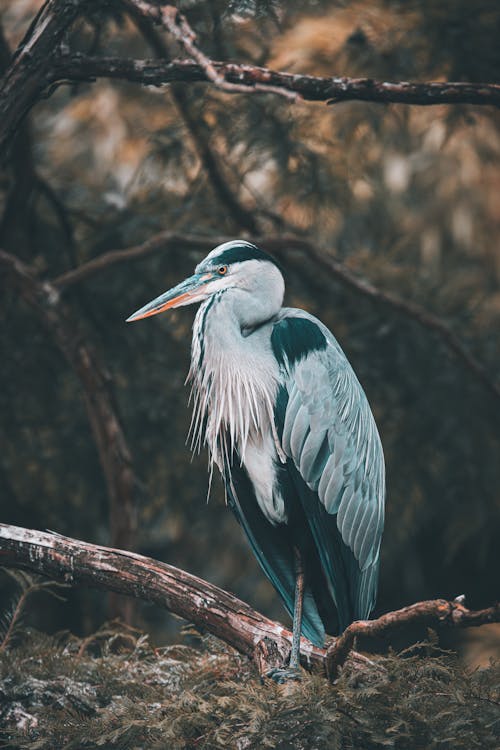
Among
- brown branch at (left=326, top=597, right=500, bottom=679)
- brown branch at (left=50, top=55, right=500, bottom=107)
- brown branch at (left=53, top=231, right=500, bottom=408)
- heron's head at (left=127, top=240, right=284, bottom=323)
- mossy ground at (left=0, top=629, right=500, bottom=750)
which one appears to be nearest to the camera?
brown branch at (left=326, top=597, right=500, bottom=679)

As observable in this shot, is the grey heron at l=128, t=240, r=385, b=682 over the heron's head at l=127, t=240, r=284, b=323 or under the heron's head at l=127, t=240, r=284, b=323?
under

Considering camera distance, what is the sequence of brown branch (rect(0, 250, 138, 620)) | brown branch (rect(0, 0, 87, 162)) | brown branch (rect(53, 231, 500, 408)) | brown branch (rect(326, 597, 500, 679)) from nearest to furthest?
brown branch (rect(326, 597, 500, 679)), brown branch (rect(0, 0, 87, 162)), brown branch (rect(0, 250, 138, 620)), brown branch (rect(53, 231, 500, 408))

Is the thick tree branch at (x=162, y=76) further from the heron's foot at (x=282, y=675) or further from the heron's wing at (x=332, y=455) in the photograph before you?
the heron's foot at (x=282, y=675)

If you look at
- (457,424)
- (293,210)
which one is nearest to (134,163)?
(293,210)

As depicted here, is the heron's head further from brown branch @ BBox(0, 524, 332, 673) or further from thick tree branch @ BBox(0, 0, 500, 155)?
brown branch @ BBox(0, 524, 332, 673)

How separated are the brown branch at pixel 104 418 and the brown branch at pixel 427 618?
1.41 m

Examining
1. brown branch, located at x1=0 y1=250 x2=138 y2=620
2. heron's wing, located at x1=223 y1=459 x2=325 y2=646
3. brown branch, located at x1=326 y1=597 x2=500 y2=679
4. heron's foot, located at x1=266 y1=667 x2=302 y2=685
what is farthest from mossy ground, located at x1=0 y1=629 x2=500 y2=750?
brown branch, located at x1=0 y1=250 x2=138 y2=620

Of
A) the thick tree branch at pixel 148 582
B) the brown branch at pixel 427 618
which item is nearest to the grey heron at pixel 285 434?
the thick tree branch at pixel 148 582

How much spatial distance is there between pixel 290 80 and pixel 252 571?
4.68 metres

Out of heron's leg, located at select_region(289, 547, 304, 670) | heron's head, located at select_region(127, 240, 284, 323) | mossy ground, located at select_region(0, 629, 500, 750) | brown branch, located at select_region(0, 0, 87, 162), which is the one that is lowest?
heron's leg, located at select_region(289, 547, 304, 670)

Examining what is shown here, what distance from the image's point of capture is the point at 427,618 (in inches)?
78.7

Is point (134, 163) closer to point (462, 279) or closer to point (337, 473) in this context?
point (462, 279)

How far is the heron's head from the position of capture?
3.12 metres

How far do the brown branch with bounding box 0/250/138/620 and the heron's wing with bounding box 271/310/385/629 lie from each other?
0.78 m
